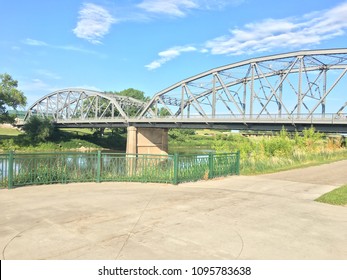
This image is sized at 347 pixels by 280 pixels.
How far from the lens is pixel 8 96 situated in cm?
6862

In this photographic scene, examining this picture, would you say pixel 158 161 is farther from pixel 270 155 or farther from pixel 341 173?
pixel 270 155

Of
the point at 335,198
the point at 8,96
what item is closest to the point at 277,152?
the point at 335,198

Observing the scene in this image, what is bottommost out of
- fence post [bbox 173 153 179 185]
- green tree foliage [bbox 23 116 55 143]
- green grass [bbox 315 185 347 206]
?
green grass [bbox 315 185 347 206]

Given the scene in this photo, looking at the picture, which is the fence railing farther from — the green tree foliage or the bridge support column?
the green tree foliage

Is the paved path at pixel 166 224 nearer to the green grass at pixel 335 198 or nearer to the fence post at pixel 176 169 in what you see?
the green grass at pixel 335 198

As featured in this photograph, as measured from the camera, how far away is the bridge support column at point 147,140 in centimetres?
7000

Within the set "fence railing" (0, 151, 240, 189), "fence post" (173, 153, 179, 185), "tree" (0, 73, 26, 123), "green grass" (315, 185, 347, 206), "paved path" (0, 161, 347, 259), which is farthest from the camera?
"tree" (0, 73, 26, 123)

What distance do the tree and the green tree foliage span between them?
15.9ft

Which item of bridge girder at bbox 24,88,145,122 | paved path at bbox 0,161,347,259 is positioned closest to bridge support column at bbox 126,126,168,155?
bridge girder at bbox 24,88,145,122

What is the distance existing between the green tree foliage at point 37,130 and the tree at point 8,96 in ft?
15.9

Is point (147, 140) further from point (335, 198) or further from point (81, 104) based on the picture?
point (335, 198)

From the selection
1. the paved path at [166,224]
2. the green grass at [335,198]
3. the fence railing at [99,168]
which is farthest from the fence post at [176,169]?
the green grass at [335,198]

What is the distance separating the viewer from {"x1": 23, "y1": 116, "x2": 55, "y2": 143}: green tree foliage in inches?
2938

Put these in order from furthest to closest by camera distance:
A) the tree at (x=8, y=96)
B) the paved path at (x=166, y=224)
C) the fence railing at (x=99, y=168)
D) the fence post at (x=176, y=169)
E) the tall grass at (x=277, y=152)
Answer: the tree at (x=8, y=96)
the tall grass at (x=277, y=152)
the fence post at (x=176, y=169)
the fence railing at (x=99, y=168)
the paved path at (x=166, y=224)
